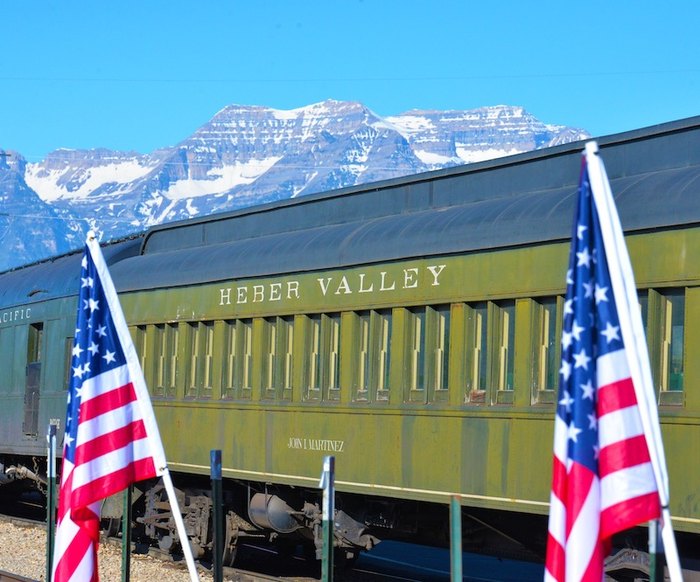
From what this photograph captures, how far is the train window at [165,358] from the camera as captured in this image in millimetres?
15844

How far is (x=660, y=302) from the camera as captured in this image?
30.5 feet

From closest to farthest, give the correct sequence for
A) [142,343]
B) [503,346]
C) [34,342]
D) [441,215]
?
[503,346] < [441,215] < [142,343] < [34,342]

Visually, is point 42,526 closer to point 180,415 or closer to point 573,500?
point 180,415

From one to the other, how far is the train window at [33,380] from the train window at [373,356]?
8.47m

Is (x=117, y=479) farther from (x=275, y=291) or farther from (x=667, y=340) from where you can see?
(x=275, y=291)

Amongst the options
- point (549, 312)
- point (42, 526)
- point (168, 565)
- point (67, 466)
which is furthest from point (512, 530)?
point (42, 526)

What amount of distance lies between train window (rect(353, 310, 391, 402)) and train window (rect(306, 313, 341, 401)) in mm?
384

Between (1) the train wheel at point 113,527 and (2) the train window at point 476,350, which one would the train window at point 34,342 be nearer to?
(1) the train wheel at point 113,527

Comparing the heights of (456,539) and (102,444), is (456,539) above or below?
below

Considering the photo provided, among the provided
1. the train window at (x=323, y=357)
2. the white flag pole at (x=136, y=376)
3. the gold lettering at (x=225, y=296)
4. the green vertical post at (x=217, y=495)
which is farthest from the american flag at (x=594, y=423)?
the gold lettering at (x=225, y=296)

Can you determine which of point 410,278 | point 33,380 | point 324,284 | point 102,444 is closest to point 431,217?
point 410,278

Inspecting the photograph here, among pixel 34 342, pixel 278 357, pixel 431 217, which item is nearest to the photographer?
pixel 431 217

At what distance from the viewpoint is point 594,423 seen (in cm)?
563

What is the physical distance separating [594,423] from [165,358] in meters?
10.8
